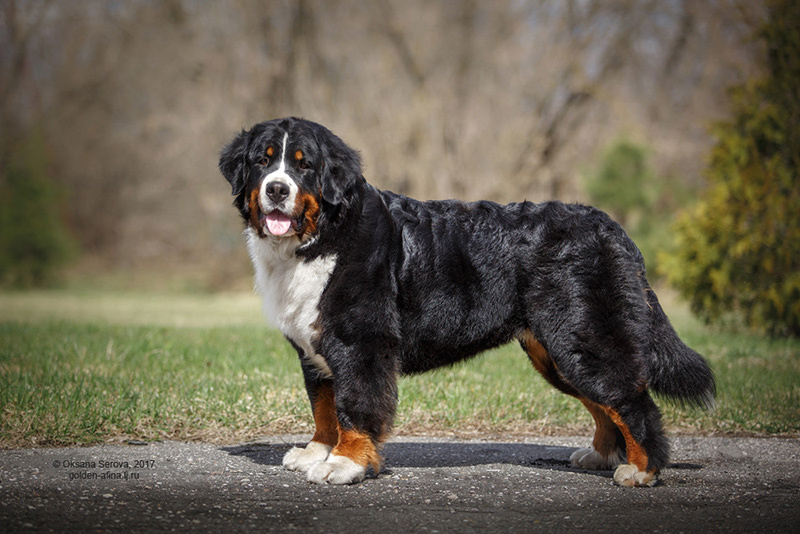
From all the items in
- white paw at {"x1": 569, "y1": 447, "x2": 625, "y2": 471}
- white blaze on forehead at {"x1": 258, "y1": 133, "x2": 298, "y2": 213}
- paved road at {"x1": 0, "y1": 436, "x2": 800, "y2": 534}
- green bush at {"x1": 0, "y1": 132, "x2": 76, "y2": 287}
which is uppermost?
green bush at {"x1": 0, "y1": 132, "x2": 76, "y2": 287}

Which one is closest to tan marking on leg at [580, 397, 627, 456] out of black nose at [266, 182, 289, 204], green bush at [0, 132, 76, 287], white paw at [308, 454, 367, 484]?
white paw at [308, 454, 367, 484]

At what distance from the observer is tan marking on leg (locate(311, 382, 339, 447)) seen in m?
4.46

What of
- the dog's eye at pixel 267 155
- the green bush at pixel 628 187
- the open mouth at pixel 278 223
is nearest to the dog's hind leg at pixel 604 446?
the open mouth at pixel 278 223

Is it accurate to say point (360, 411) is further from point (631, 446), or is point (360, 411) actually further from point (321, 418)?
point (631, 446)

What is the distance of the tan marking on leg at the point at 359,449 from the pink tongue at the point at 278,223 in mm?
1134

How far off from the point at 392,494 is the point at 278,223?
1543mm

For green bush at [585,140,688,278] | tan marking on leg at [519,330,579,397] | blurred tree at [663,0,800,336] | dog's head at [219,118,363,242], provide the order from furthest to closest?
green bush at [585,140,688,278] < blurred tree at [663,0,800,336] < tan marking on leg at [519,330,579,397] < dog's head at [219,118,363,242]

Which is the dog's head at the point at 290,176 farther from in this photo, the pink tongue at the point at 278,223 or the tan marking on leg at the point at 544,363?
the tan marking on leg at the point at 544,363

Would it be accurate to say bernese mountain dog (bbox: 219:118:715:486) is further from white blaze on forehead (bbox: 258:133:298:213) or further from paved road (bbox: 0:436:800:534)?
paved road (bbox: 0:436:800:534)

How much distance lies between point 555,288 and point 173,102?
26.4 meters

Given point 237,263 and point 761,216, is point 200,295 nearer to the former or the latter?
point 237,263

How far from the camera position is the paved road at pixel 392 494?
3.37 meters

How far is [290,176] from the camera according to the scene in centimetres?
416

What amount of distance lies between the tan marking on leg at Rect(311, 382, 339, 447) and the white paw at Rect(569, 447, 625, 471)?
148 centimetres
